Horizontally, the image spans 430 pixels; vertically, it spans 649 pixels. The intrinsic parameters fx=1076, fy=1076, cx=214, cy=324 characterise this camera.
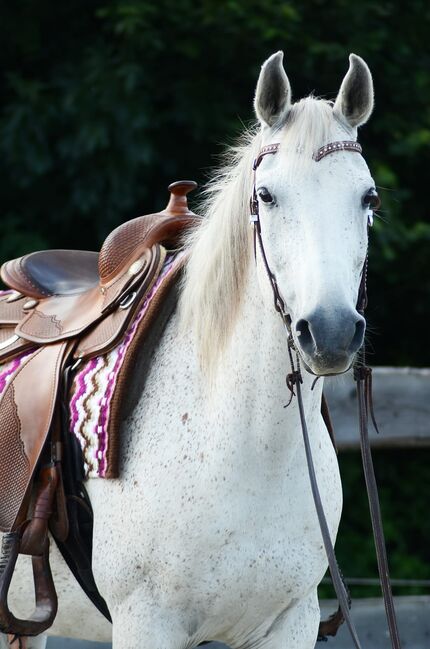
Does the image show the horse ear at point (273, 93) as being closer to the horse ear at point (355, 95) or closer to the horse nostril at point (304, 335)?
the horse ear at point (355, 95)

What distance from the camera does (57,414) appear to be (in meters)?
2.64

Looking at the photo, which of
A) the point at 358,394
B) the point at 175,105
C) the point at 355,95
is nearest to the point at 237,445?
the point at 358,394

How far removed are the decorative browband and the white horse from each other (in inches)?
0.5

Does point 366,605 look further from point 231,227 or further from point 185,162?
point 185,162

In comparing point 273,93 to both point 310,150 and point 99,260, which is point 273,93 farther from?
point 99,260

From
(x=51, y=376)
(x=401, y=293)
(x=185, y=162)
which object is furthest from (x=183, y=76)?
(x=51, y=376)

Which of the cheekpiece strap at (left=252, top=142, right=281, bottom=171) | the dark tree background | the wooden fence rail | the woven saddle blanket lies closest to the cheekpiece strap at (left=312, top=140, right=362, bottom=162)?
the cheekpiece strap at (left=252, top=142, right=281, bottom=171)

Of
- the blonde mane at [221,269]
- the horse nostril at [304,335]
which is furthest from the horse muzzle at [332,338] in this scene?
the blonde mane at [221,269]

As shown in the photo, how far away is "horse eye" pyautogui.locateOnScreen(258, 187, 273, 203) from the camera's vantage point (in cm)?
216

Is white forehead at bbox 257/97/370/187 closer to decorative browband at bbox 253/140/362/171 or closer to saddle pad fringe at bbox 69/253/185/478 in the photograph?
decorative browband at bbox 253/140/362/171

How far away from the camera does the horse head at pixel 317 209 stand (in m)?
1.99

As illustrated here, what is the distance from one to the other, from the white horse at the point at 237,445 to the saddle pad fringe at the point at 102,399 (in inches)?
1.7

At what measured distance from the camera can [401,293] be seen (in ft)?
22.2

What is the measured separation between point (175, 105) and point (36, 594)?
4.01m
